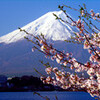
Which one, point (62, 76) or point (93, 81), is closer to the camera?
point (93, 81)

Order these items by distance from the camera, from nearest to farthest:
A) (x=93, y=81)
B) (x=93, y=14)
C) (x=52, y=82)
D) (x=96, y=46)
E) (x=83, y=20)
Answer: (x=93, y=81) → (x=83, y=20) → (x=96, y=46) → (x=93, y=14) → (x=52, y=82)

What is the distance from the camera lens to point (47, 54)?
4.10 metres

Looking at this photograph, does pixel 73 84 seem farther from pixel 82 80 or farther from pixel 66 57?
pixel 66 57

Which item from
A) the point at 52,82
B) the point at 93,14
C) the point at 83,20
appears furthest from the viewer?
the point at 52,82

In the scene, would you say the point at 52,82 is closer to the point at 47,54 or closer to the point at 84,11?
the point at 47,54

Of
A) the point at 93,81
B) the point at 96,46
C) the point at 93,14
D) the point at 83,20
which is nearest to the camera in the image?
the point at 93,81

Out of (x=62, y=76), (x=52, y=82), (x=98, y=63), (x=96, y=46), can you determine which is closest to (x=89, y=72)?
(x=98, y=63)

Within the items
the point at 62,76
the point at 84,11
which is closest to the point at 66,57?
the point at 62,76

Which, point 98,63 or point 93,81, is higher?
point 98,63

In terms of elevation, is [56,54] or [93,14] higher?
[93,14]

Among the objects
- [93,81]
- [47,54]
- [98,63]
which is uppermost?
[47,54]

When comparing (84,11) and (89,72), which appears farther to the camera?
(84,11)

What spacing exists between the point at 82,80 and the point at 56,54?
0.60 meters

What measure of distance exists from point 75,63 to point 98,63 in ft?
1.41
